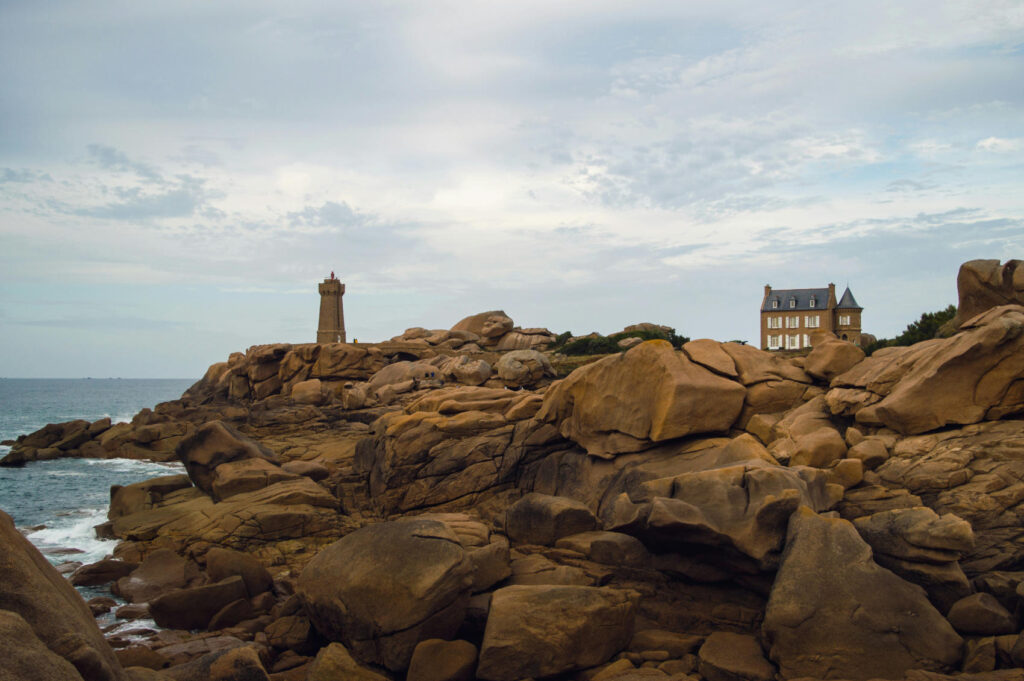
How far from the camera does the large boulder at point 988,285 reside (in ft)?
54.4

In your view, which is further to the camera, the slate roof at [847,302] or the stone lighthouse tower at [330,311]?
the stone lighthouse tower at [330,311]

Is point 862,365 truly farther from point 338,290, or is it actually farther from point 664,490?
point 338,290

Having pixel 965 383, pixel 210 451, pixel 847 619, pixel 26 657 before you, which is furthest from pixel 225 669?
Answer: pixel 210 451

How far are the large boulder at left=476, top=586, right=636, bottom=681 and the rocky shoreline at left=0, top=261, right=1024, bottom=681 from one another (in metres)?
0.03

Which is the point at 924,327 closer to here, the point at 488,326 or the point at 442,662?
the point at 442,662

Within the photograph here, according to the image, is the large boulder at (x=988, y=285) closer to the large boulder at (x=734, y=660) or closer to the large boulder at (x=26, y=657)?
the large boulder at (x=734, y=660)

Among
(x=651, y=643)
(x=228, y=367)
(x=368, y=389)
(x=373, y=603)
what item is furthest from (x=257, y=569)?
(x=228, y=367)

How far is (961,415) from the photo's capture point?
45.4 ft

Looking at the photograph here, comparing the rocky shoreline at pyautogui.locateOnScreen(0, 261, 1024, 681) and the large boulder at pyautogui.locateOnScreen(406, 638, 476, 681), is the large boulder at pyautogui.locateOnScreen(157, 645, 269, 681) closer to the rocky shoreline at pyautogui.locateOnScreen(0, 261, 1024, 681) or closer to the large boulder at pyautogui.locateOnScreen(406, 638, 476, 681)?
the rocky shoreline at pyautogui.locateOnScreen(0, 261, 1024, 681)

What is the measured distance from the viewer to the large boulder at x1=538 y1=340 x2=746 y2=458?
1692cm

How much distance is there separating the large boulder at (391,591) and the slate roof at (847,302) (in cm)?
5415

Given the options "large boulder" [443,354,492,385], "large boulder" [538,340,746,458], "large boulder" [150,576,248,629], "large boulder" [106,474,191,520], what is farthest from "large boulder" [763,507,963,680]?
"large boulder" [443,354,492,385]

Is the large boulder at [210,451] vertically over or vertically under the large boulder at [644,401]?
under

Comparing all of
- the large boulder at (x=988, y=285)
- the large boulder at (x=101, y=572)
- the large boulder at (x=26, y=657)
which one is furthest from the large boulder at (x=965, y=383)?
the large boulder at (x=101, y=572)
